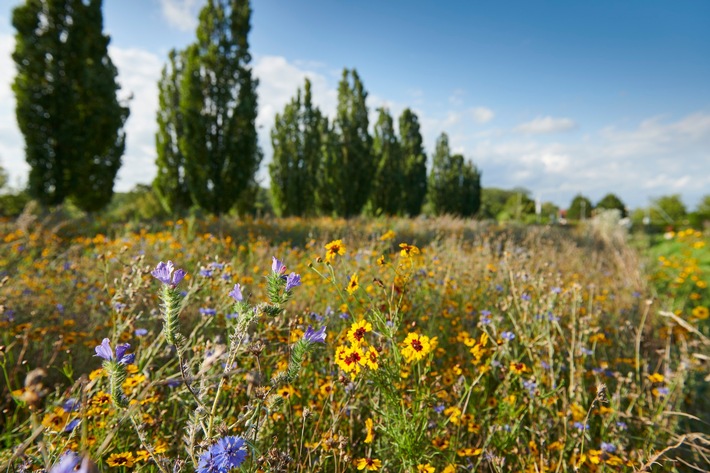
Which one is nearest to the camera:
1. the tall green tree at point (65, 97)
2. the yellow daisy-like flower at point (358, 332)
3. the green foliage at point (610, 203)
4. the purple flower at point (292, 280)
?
the purple flower at point (292, 280)

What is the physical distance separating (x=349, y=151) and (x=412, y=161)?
22.2ft

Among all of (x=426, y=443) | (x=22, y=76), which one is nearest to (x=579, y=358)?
(x=426, y=443)

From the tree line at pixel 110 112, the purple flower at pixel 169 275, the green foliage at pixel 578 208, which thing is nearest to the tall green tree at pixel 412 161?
the tree line at pixel 110 112

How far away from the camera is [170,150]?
14.0m

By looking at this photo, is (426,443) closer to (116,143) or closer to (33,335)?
(33,335)

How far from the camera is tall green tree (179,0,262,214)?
492 inches

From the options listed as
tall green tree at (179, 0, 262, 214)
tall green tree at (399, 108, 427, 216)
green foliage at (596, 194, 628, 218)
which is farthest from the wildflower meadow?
green foliage at (596, 194, 628, 218)

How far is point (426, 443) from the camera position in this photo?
154 centimetres

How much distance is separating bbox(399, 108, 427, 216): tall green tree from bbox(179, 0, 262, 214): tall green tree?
42.3 ft

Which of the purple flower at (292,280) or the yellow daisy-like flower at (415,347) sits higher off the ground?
the purple flower at (292,280)

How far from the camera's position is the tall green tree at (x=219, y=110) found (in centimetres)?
1250

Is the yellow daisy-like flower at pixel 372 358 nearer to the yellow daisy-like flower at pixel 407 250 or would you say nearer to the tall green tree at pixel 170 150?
the yellow daisy-like flower at pixel 407 250

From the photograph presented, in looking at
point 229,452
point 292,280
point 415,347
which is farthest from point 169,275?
point 415,347

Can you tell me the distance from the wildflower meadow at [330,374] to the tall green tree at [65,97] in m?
7.96
